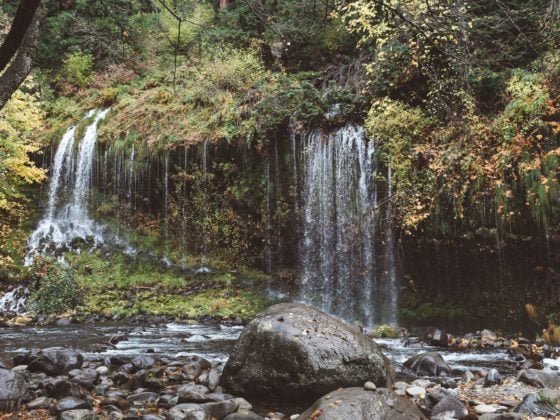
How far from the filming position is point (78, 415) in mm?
4301

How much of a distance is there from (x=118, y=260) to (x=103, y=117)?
5.92 m

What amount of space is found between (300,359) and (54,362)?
136 inches

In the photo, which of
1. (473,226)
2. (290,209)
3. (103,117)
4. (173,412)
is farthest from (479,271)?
(103,117)

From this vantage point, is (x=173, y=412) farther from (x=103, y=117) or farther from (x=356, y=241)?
(x=103, y=117)

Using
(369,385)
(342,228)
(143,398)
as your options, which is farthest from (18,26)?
(342,228)

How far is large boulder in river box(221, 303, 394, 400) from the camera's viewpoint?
5051mm

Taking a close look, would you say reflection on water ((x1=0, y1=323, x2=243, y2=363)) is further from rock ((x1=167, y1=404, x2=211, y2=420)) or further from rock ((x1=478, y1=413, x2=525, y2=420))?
rock ((x1=478, y1=413, x2=525, y2=420))

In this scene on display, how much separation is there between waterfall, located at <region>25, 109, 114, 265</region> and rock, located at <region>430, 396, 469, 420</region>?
45.9 ft

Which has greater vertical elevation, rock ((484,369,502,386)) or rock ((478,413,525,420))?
rock ((478,413,525,420))

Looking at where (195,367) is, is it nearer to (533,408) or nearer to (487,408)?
(487,408)

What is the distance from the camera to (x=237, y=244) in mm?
14602

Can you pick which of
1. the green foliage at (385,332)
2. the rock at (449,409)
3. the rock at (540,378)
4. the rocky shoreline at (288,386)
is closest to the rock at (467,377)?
the rocky shoreline at (288,386)

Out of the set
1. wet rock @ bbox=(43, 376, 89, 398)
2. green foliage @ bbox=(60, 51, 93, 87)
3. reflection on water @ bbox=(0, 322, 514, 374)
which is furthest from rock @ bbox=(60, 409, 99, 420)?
green foliage @ bbox=(60, 51, 93, 87)

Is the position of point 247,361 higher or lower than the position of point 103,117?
lower
